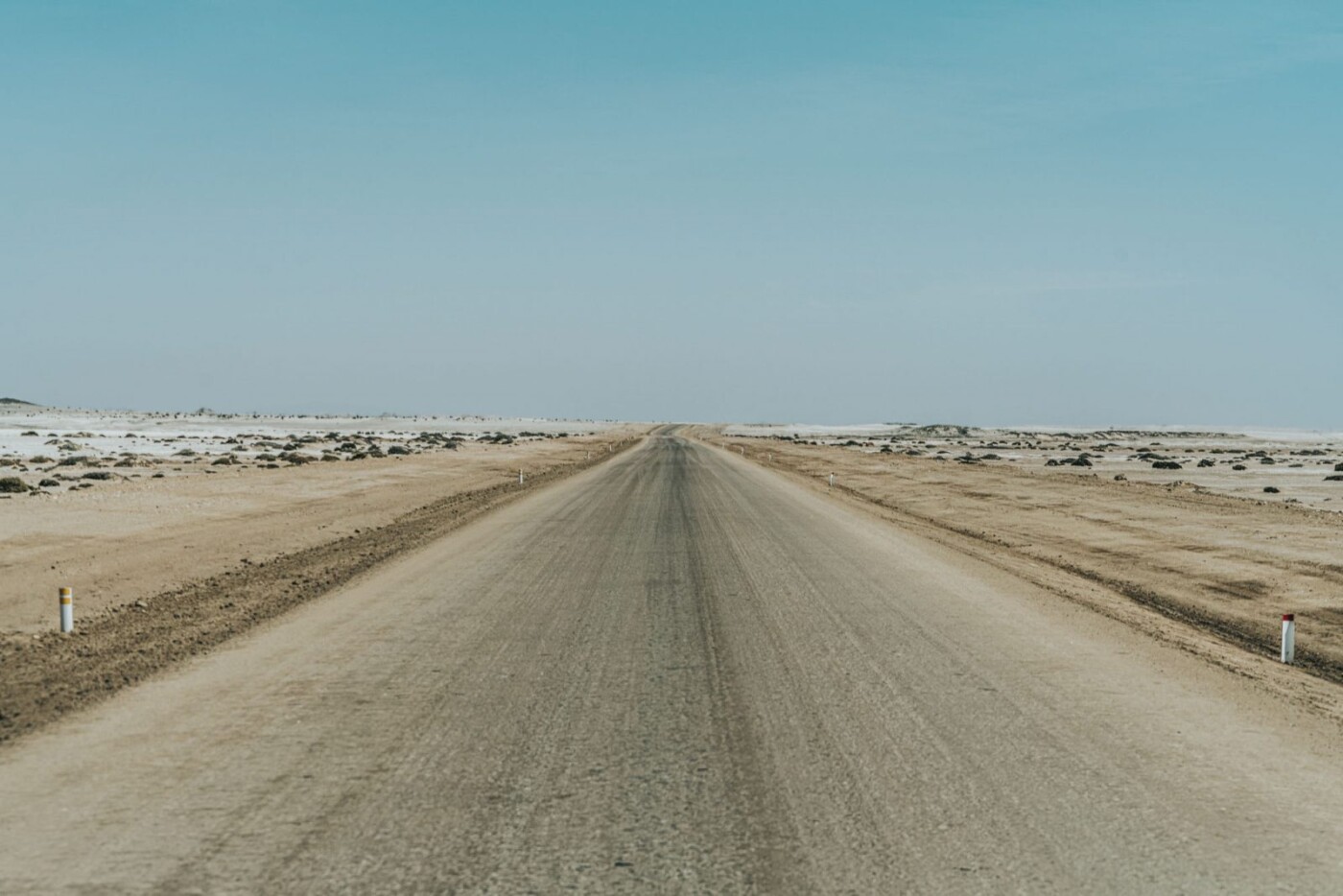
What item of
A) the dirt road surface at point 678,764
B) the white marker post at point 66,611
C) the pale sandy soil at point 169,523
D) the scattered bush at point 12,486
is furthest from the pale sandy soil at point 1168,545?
the scattered bush at point 12,486

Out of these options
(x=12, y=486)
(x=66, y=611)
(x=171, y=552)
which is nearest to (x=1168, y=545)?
(x=171, y=552)

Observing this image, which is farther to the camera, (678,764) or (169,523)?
(169,523)

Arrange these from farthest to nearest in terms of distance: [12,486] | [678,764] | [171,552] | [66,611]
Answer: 1. [12,486]
2. [171,552]
3. [66,611]
4. [678,764]

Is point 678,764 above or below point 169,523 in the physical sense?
above

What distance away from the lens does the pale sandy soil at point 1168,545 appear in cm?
1394

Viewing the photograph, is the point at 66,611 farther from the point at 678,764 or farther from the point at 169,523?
the point at 169,523

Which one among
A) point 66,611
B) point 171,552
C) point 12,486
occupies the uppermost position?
point 12,486

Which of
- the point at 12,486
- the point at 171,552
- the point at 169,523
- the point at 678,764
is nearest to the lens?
the point at 678,764

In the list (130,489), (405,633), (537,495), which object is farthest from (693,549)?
(130,489)

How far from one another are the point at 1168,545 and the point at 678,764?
59.4ft

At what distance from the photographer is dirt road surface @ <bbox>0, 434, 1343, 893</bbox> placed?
4.94m

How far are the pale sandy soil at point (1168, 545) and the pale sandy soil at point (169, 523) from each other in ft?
43.8

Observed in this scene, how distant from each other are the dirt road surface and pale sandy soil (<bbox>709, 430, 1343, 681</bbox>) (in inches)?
132

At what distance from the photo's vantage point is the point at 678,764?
20.9ft
